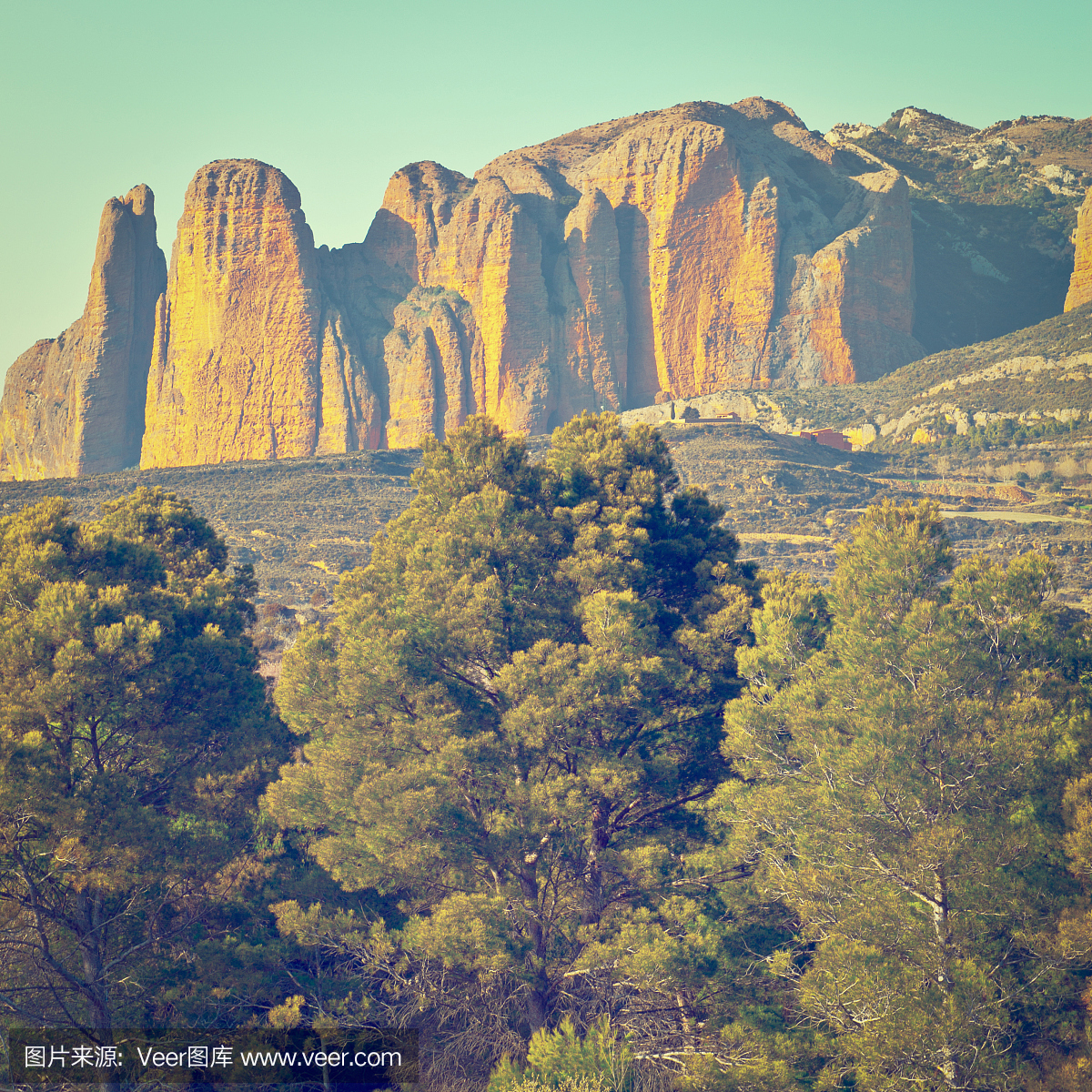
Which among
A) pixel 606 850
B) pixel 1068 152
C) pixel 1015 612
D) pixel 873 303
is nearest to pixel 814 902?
pixel 606 850

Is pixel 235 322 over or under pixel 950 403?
over

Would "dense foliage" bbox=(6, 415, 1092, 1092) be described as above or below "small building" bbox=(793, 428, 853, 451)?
below

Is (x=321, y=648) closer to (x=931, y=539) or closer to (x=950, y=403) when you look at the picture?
(x=931, y=539)

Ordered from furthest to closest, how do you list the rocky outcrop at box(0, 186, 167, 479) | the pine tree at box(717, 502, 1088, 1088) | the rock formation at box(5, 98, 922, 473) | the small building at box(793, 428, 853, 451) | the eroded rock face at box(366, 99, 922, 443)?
1. the rocky outcrop at box(0, 186, 167, 479)
2. the rock formation at box(5, 98, 922, 473)
3. the eroded rock face at box(366, 99, 922, 443)
4. the small building at box(793, 428, 853, 451)
5. the pine tree at box(717, 502, 1088, 1088)

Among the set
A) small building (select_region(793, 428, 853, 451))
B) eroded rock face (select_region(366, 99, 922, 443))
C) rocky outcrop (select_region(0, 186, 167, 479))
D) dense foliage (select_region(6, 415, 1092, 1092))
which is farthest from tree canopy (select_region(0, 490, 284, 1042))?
rocky outcrop (select_region(0, 186, 167, 479))

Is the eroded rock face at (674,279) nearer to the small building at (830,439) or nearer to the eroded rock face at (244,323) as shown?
the eroded rock face at (244,323)

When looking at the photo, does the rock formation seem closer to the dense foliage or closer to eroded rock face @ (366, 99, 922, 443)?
eroded rock face @ (366, 99, 922, 443)

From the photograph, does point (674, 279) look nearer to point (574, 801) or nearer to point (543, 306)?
point (543, 306)
